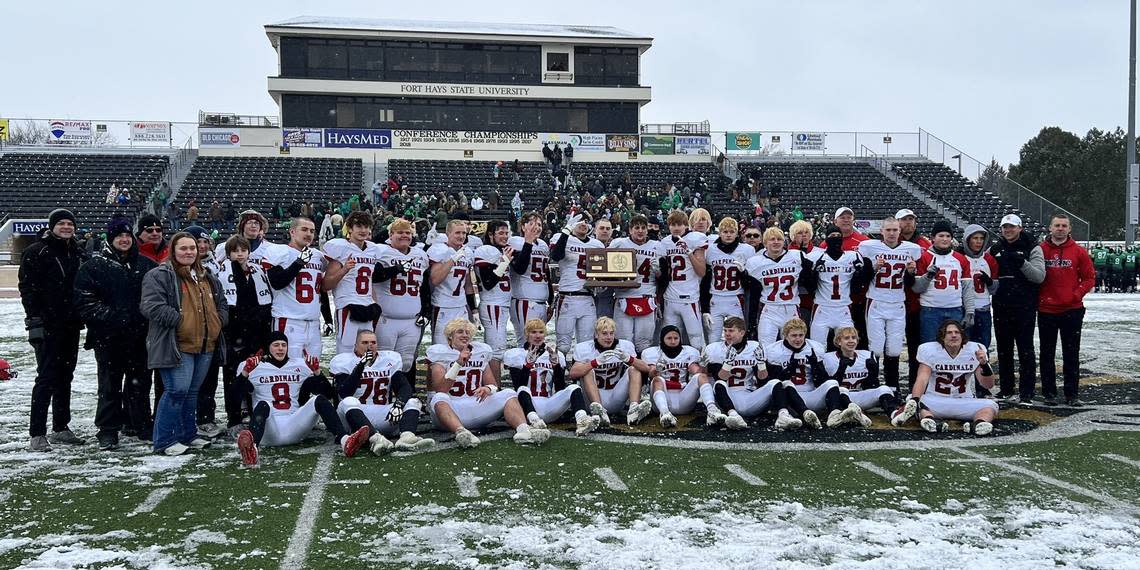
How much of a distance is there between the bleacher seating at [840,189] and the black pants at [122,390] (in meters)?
28.5

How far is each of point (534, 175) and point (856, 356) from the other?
2814 cm

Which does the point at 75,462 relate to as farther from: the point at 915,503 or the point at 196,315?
the point at 915,503

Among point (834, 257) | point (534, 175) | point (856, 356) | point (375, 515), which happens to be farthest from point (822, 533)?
point (534, 175)

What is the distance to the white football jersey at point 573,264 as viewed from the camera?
8328 mm

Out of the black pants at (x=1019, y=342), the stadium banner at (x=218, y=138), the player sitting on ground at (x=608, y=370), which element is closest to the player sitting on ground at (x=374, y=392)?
the player sitting on ground at (x=608, y=370)

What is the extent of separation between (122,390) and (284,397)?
1257 millimetres

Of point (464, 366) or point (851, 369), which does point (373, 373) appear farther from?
point (851, 369)

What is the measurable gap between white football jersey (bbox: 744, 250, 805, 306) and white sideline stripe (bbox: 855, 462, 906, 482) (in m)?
2.48

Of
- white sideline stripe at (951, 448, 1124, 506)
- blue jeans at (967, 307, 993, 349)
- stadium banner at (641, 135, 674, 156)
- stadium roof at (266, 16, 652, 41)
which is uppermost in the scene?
stadium roof at (266, 16, 652, 41)

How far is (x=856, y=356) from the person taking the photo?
7445 mm

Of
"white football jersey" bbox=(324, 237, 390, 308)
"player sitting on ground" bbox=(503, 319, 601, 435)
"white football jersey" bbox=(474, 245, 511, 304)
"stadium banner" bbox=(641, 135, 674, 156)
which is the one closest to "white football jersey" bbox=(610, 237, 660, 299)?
"white football jersey" bbox=(474, 245, 511, 304)

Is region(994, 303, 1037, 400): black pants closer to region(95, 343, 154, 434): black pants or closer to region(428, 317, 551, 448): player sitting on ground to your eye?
region(428, 317, 551, 448): player sitting on ground

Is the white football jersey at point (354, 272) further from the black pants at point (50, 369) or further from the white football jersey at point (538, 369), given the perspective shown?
the black pants at point (50, 369)

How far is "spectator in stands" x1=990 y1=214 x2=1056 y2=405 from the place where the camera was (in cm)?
802
